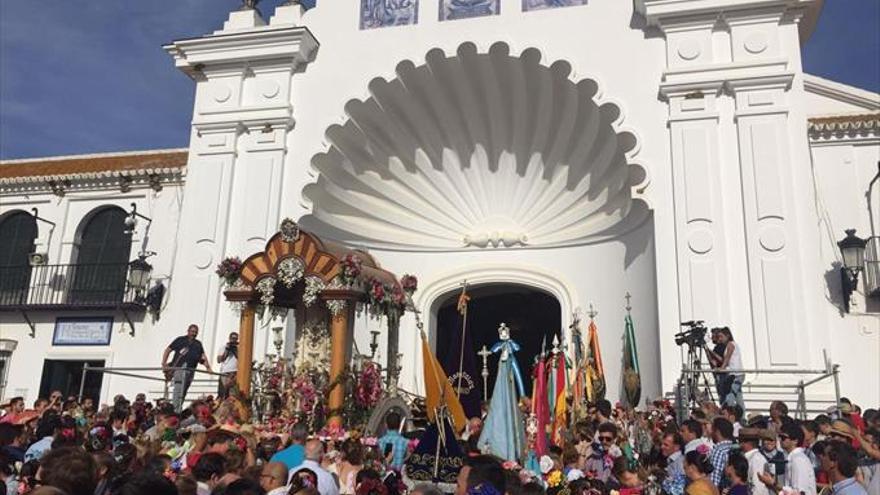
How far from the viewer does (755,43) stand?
1188cm

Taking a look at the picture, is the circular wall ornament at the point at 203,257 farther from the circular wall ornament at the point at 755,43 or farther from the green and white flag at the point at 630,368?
the circular wall ornament at the point at 755,43

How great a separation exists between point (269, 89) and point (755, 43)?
28.2 feet

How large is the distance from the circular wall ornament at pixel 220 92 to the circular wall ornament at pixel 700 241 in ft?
28.9

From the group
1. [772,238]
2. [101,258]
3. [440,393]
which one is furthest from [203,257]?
[772,238]

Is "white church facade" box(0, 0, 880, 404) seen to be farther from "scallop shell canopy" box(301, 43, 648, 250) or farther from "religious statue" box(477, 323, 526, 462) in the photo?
"religious statue" box(477, 323, 526, 462)

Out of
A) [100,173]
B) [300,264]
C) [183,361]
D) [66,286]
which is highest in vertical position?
[100,173]

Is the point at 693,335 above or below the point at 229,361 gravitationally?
above

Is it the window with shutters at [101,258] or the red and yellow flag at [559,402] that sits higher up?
the window with shutters at [101,258]

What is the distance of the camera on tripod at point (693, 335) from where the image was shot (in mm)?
9625

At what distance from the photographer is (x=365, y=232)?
578 inches

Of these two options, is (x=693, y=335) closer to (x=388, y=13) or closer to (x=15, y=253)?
(x=388, y=13)

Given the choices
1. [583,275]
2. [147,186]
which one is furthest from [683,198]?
[147,186]

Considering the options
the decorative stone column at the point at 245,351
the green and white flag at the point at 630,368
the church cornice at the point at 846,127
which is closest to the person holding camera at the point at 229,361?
the decorative stone column at the point at 245,351

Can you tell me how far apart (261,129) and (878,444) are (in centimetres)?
1101
